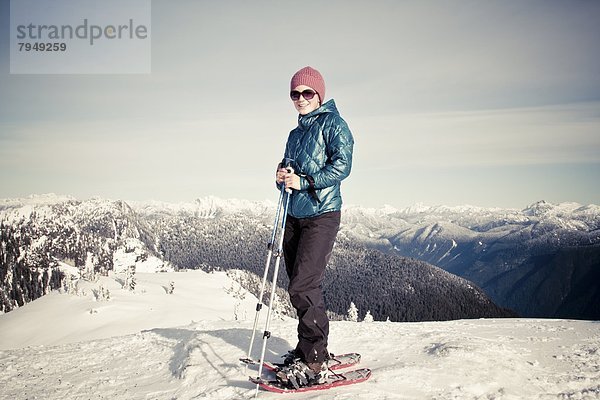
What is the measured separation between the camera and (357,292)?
19588 centimetres

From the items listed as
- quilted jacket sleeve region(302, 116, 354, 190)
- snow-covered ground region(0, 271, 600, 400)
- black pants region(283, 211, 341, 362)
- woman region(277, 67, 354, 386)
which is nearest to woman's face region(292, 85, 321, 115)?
woman region(277, 67, 354, 386)

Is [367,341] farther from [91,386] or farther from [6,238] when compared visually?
[6,238]

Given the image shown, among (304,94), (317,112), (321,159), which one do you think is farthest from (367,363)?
(304,94)

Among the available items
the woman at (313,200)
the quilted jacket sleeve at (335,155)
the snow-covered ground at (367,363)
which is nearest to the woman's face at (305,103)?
the woman at (313,200)

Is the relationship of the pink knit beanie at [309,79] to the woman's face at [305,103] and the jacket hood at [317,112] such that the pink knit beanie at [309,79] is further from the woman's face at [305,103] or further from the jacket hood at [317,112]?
the jacket hood at [317,112]

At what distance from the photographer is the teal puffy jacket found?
5613 mm

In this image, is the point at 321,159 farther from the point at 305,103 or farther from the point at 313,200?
the point at 305,103

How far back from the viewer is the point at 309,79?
5859 millimetres

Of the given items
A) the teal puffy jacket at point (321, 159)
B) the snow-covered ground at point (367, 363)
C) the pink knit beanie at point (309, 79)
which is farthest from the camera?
the pink knit beanie at point (309, 79)

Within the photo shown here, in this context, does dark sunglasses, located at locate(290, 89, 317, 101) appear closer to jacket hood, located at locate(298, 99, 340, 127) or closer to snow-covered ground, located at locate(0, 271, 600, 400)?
jacket hood, located at locate(298, 99, 340, 127)

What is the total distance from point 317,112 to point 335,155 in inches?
29.7

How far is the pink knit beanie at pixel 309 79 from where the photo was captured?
5.85m

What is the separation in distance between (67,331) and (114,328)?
228 inches

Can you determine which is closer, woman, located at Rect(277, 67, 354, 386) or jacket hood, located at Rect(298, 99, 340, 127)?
woman, located at Rect(277, 67, 354, 386)
